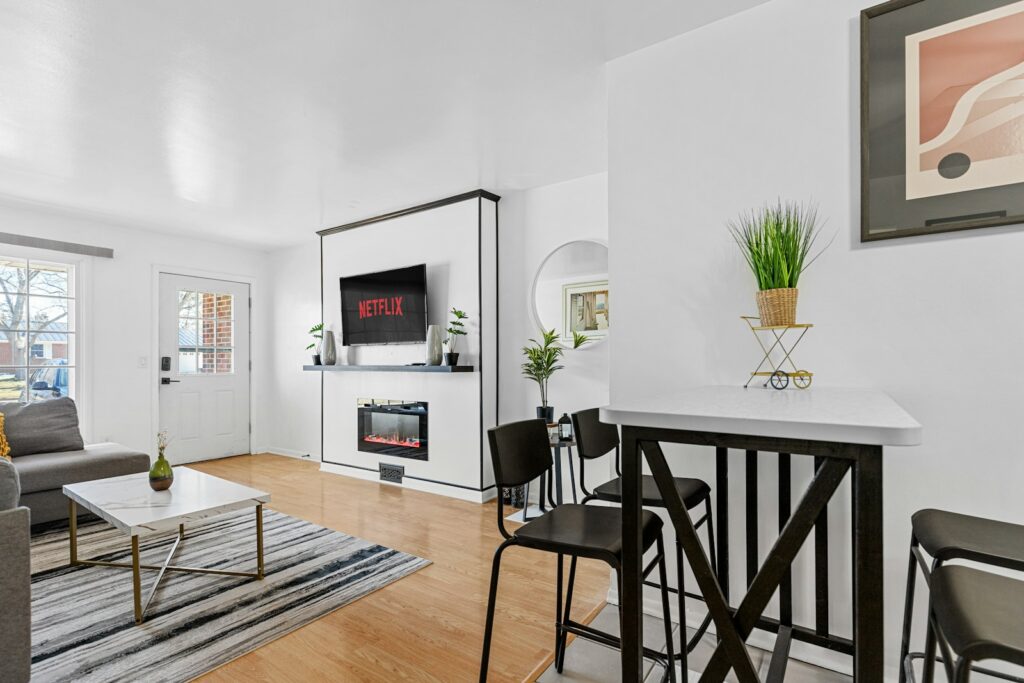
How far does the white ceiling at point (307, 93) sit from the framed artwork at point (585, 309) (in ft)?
2.74

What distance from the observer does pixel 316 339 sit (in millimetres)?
5633

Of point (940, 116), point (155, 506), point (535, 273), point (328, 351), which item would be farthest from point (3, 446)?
point (940, 116)

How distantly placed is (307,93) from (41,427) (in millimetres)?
3345

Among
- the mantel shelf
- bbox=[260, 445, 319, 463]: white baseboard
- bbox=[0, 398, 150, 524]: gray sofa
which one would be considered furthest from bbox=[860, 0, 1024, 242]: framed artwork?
bbox=[260, 445, 319, 463]: white baseboard

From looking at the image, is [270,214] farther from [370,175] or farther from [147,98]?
[147,98]

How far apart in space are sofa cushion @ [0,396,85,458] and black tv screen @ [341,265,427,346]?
2177 millimetres

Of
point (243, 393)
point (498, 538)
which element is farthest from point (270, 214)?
point (498, 538)

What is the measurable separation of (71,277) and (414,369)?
3.39 m

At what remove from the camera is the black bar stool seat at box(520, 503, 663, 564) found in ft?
4.24

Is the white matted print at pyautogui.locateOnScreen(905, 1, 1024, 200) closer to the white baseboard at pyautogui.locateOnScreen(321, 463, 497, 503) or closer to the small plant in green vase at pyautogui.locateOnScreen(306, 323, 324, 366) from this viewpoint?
the white baseboard at pyautogui.locateOnScreen(321, 463, 497, 503)

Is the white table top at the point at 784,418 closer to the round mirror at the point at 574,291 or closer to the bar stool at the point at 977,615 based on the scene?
the bar stool at the point at 977,615

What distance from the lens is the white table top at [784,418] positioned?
867 millimetres

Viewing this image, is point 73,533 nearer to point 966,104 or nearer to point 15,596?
point 15,596

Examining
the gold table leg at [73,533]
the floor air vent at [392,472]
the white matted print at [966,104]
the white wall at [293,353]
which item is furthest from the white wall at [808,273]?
the white wall at [293,353]
